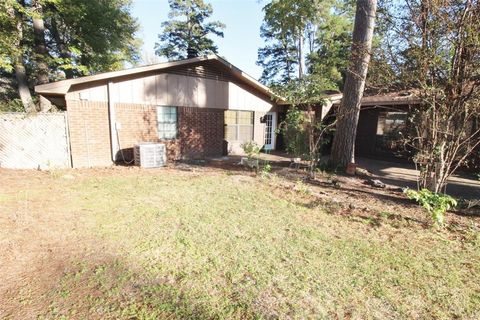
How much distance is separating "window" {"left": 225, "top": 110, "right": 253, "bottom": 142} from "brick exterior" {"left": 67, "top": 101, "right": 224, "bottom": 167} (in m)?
0.66

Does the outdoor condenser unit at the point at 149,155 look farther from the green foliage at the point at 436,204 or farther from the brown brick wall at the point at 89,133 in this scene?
the green foliage at the point at 436,204

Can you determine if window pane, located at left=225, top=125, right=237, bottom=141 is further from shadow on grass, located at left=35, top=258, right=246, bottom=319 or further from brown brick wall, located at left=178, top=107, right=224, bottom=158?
shadow on grass, located at left=35, top=258, right=246, bottom=319

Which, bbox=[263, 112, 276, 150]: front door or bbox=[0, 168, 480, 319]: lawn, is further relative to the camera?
bbox=[263, 112, 276, 150]: front door

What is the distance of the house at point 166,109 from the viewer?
8.19m

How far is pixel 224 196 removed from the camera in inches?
229

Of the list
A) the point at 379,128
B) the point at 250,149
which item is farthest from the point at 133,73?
the point at 379,128

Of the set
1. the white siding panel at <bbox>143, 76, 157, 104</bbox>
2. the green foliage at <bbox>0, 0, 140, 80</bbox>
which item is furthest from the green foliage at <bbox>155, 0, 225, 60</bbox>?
the white siding panel at <bbox>143, 76, 157, 104</bbox>

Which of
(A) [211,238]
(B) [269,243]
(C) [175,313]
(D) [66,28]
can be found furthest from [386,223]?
(D) [66,28]

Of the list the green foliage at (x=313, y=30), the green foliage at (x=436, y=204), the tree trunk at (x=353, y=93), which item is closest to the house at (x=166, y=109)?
the tree trunk at (x=353, y=93)

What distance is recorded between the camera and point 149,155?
8.70 metres

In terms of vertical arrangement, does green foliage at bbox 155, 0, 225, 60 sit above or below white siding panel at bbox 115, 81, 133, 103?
above

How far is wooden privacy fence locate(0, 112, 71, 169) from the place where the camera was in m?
7.40

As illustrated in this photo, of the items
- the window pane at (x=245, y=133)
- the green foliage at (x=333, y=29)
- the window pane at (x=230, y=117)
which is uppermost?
the green foliage at (x=333, y=29)

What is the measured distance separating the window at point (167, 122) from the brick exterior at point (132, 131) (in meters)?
0.17
